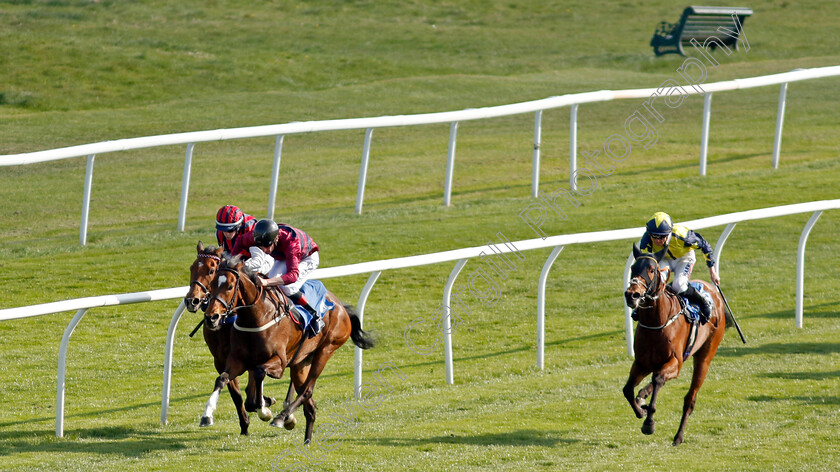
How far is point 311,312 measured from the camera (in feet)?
23.0

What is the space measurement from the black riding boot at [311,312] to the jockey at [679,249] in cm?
206

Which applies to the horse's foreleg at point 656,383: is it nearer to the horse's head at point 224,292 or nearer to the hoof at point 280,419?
the hoof at point 280,419

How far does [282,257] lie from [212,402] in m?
1.13

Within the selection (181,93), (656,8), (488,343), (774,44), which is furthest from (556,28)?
(488,343)

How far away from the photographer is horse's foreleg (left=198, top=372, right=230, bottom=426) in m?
6.21

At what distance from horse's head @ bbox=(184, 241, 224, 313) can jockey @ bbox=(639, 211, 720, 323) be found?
2658mm

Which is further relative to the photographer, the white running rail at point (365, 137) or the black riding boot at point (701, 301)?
the white running rail at point (365, 137)

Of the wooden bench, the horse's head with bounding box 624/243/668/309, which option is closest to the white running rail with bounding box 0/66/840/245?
the horse's head with bounding box 624/243/668/309

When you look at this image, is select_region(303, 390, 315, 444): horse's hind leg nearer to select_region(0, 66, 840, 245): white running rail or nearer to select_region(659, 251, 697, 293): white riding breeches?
select_region(659, 251, 697, 293): white riding breeches

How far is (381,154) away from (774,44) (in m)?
12.6

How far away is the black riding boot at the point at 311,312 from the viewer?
273 inches

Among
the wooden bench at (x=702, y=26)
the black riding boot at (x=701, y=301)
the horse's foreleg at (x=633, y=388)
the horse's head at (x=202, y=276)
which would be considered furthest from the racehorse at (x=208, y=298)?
the wooden bench at (x=702, y=26)

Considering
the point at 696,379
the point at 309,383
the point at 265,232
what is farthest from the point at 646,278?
the point at 265,232

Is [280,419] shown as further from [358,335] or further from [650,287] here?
[650,287]
